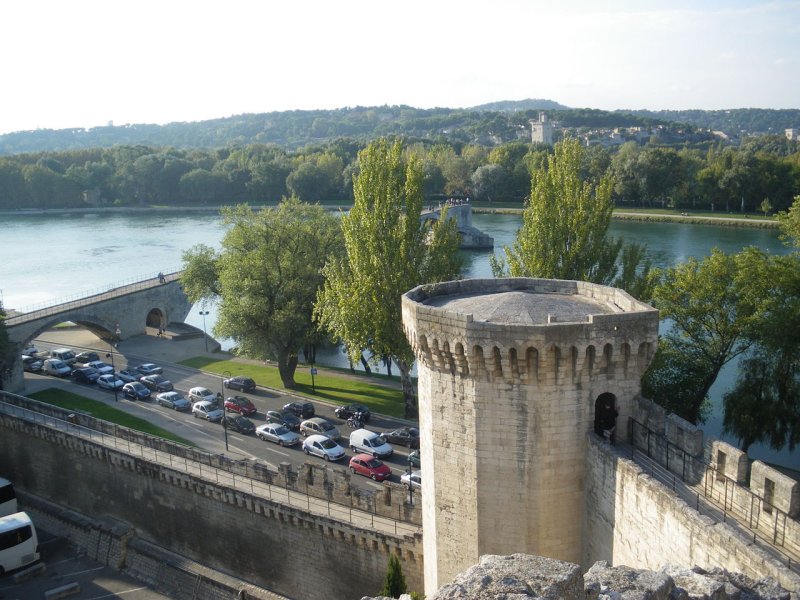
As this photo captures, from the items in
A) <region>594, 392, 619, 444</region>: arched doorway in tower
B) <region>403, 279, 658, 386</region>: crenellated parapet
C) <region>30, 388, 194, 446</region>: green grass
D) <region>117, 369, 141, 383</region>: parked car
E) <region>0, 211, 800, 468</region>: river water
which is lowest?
<region>30, 388, 194, 446</region>: green grass

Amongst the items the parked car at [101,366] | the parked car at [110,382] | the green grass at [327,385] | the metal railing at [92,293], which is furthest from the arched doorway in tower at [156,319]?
the parked car at [110,382]

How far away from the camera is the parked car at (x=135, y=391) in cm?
3722

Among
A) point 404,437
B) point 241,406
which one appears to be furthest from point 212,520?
point 241,406

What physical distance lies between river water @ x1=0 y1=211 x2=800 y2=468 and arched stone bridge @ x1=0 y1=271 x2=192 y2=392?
4.01 meters

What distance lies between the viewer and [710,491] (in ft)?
40.3

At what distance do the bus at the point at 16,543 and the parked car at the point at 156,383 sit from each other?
12572mm

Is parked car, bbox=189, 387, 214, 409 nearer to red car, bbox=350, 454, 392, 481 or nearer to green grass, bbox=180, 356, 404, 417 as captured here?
green grass, bbox=180, 356, 404, 417

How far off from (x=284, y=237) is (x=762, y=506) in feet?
105

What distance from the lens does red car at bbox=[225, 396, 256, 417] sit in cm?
3431

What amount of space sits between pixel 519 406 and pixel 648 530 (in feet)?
9.50

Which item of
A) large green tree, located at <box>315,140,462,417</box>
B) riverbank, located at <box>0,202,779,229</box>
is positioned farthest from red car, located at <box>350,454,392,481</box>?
riverbank, located at <box>0,202,779,229</box>

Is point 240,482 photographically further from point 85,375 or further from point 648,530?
point 85,375

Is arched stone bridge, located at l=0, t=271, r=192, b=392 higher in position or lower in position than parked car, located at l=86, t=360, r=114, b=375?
higher

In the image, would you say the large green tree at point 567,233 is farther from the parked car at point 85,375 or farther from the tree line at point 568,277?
the parked car at point 85,375
